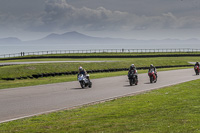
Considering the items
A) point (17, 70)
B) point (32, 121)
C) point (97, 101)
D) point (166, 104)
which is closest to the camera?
point (32, 121)

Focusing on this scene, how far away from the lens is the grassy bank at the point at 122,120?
9094 millimetres

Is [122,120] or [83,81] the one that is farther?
[83,81]

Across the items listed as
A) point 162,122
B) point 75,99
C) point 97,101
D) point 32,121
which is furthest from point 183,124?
point 75,99

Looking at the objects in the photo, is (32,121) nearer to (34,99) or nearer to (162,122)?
(162,122)

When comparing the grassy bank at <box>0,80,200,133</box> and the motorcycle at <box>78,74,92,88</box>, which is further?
the motorcycle at <box>78,74,92,88</box>

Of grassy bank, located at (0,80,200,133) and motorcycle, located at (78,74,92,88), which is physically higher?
motorcycle, located at (78,74,92,88)

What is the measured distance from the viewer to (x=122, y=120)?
33.8ft

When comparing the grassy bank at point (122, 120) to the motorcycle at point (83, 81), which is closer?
the grassy bank at point (122, 120)

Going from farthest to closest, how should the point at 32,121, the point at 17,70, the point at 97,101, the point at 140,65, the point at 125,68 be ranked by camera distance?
the point at 140,65
the point at 125,68
the point at 17,70
the point at 97,101
the point at 32,121

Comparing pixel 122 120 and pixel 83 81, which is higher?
pixel 83 81

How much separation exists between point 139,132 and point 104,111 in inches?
156

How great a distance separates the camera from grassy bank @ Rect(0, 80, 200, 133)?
29.8ft

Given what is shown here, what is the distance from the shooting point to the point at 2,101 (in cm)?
1609

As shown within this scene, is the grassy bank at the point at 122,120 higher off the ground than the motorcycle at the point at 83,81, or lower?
lower
